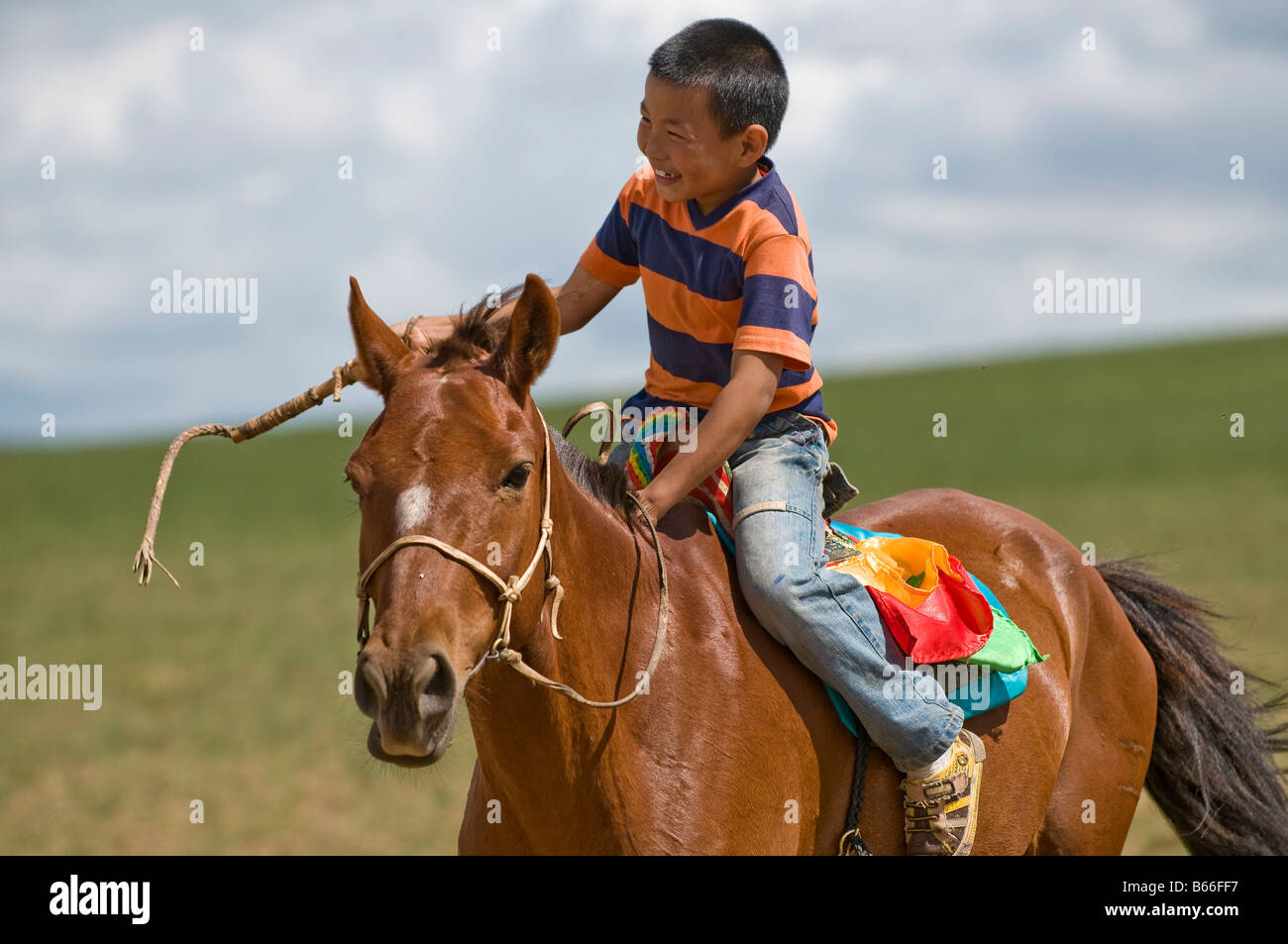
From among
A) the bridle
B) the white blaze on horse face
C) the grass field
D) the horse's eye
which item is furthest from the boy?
the grass field

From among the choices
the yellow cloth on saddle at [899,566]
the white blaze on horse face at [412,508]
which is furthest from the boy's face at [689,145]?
the white blaze on horse face at [412,508]

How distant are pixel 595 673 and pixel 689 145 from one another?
60.8 inches

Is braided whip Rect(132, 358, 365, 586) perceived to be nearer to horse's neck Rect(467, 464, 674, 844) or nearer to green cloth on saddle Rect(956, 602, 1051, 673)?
horse's neck Rect(467, 464, 674, 844)

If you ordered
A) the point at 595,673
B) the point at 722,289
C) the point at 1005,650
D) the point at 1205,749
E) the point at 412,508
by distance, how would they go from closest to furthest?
the point at 412,508 < the point at 595,673 < the point at 722,289 < the point at 1005,650 < the point at 1205,749

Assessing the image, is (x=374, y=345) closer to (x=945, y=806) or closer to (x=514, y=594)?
(x=514, y=594)

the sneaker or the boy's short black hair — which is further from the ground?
the boy's short black hair

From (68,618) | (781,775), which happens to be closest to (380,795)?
(781,775)

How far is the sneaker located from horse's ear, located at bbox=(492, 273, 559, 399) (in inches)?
68.5

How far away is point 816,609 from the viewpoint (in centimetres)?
365

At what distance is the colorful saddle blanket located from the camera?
396 centimetres

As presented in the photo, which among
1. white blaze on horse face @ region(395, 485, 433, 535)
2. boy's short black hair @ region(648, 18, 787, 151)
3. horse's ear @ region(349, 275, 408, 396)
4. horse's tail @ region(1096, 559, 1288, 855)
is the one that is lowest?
horse's tail @ region(1096, 559, 1288, 855)

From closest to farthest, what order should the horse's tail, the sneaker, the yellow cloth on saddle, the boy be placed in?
the boy
the sneaker
the yellow cloth on saddle
the horse's tail

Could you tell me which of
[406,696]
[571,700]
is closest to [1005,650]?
[571,700]
